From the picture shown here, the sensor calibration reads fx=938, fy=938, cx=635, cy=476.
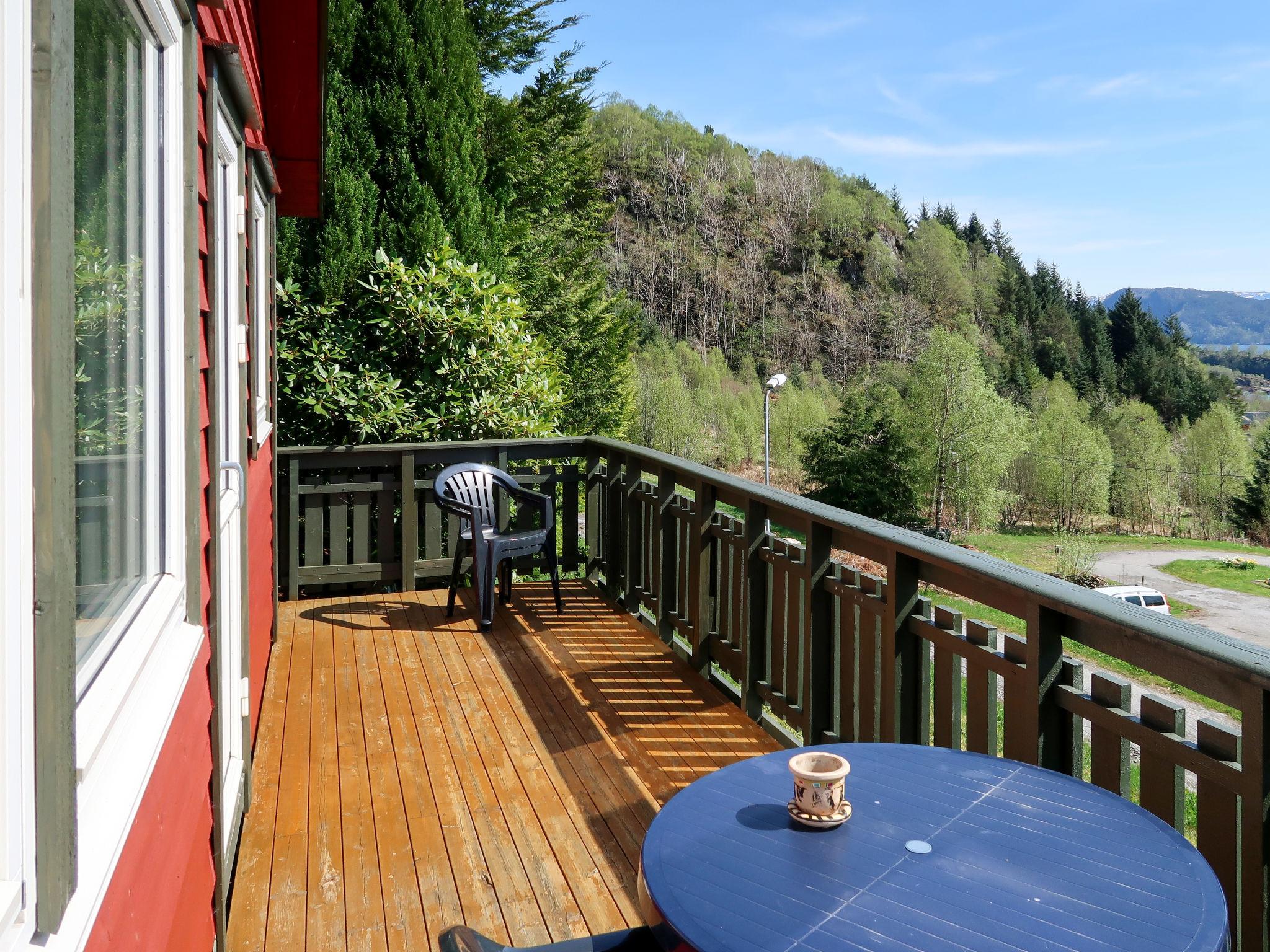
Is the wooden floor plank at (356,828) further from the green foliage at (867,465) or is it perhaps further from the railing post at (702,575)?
the green foliage at (867,465)

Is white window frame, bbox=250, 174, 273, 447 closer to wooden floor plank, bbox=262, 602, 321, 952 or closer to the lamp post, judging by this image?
wooden floor plank, bbox=262, 602, 321, 952

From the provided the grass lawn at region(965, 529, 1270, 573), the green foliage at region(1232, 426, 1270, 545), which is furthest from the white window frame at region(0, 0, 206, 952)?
the green foliage at region(1232, 426, 1270, 545)

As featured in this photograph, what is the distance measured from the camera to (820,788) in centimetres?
143

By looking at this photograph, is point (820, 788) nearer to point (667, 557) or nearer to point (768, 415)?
point (667, 557)

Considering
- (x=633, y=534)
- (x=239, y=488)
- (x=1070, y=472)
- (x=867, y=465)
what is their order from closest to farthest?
1. (x=239, y=488)
2. (x=633, y=534)
3. (x=867, y=465)
4. (x=1070, y=472)

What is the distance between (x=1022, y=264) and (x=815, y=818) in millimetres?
70275

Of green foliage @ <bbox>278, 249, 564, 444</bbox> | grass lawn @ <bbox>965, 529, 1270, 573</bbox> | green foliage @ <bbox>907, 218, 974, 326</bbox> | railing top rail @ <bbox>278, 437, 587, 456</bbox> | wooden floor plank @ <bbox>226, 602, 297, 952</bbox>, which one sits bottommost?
grass lawn @ <bbox>965, 529, 1270, 573</bbox>

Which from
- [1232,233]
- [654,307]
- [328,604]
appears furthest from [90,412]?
[1232,233]

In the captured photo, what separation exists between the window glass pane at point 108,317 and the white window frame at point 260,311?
82.8 inches

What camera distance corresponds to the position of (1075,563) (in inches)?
1543

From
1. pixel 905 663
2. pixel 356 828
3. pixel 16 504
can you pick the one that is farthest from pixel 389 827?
pixel 16 504

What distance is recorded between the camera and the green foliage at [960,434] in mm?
43562

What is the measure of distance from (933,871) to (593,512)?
4.38m

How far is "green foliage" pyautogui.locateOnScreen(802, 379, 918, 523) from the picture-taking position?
43.6 meters
